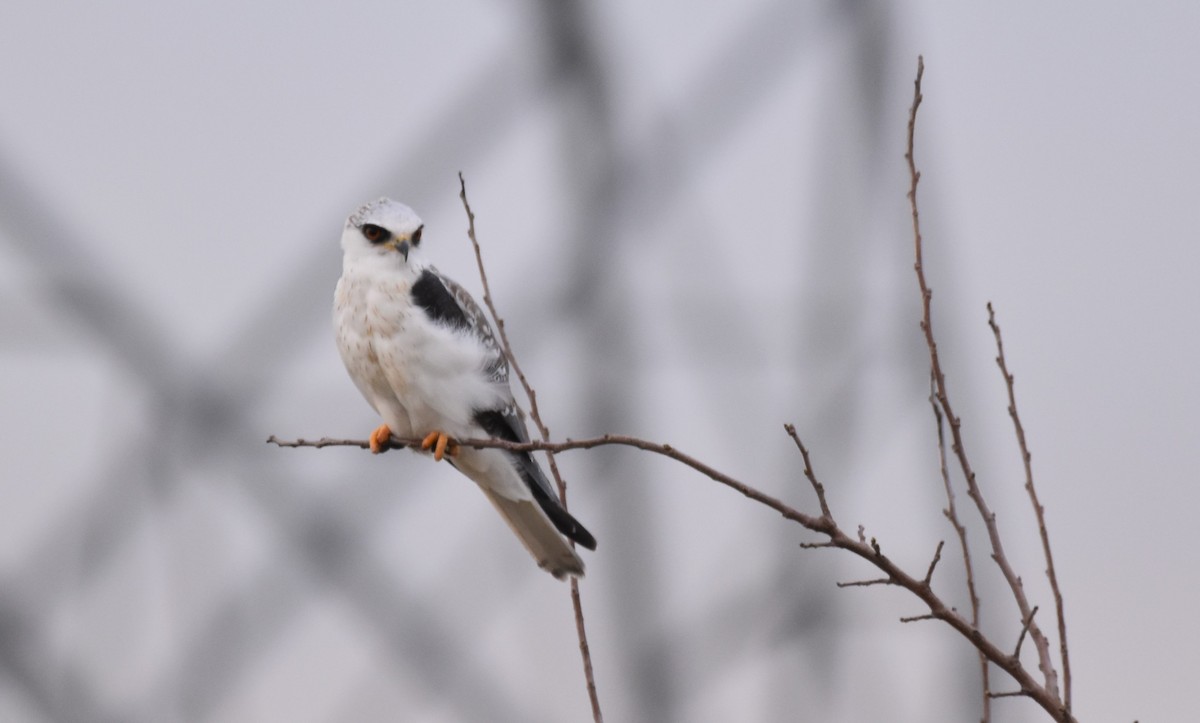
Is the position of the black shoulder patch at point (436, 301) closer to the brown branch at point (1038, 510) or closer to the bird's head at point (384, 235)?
the bird's head at point (384, 235)

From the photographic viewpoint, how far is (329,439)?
3238mm

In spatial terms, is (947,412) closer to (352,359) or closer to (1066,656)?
(1066,656)

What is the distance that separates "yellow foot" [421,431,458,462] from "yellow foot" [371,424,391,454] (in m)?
0.13

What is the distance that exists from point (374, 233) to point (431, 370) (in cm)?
57

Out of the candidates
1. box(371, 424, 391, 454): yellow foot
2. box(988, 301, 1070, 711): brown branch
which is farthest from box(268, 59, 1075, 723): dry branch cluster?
box(371, 424, 391, 454): yellow foot

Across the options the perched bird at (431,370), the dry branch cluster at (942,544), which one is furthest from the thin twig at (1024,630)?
the perched bird at (431,370)

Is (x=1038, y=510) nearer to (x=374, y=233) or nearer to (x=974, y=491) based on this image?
(x=974, y=491)

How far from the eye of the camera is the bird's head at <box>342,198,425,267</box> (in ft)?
14.1

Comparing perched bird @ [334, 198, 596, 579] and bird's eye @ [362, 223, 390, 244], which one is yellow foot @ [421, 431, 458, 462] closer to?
perched bird @ [334, 198, 596, 579]

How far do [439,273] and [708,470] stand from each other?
2470mm

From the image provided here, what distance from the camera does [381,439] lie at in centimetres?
433

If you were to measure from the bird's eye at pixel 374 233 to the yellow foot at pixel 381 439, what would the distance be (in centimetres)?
64

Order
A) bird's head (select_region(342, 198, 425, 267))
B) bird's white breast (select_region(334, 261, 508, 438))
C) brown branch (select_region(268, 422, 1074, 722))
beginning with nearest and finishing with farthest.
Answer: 1. brown branch (select_region(268, 422, 1074, 722))
2. bird's white breast (select_region(334, 261, 508, 438))
3. bird's head (select_region(342, 198, 425, 267))

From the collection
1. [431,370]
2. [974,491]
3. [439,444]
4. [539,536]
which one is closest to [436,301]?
[431,370]
